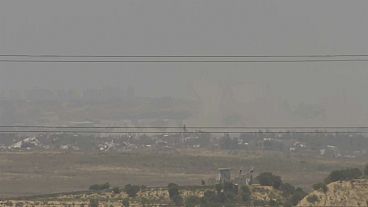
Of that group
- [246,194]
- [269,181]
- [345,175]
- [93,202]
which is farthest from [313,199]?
[93,202]

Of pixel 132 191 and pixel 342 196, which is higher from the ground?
pixel 132 191

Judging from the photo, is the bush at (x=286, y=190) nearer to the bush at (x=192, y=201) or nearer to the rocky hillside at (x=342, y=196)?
the bush at (x=192, y=201)

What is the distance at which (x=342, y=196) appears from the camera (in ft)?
443

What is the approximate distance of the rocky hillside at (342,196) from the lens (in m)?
133

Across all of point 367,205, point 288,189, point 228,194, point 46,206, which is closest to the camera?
point 367,205

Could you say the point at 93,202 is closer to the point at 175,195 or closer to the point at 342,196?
the point at 175,195

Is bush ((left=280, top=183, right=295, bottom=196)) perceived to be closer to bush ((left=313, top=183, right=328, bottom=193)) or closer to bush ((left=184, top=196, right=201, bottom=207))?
bush ((left=313, top=183, right=328, bottom=193))

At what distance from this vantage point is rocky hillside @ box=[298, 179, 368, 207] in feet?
435

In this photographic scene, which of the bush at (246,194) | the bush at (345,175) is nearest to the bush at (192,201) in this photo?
the bush at (246,194)

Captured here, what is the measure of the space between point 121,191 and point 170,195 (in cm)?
1372

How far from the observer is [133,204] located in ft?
474

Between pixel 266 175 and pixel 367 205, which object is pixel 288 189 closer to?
pixel 266 175

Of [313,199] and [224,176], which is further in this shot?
[224,176]

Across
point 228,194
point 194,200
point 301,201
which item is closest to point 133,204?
point 194,200
